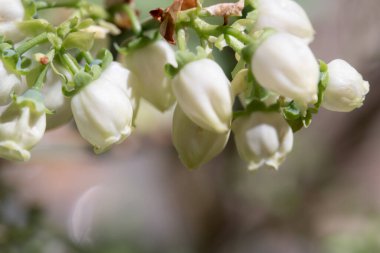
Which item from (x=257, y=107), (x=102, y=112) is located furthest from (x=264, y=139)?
(x=102, y=112)

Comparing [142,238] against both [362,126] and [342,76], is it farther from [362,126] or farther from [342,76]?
[342,76]

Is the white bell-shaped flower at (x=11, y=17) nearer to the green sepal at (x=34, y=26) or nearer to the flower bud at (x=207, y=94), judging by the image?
the green sepal at (x=34, y=26)

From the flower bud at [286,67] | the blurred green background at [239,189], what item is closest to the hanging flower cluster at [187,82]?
the flower bud at [286,67]

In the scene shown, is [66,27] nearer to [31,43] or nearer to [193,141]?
[31,43]

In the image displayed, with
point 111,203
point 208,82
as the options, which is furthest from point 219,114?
point 111,203

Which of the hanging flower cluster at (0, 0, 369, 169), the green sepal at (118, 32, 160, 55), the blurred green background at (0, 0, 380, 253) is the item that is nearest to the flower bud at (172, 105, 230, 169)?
the hanging flower cluster at (0, 0, 369, 169)
